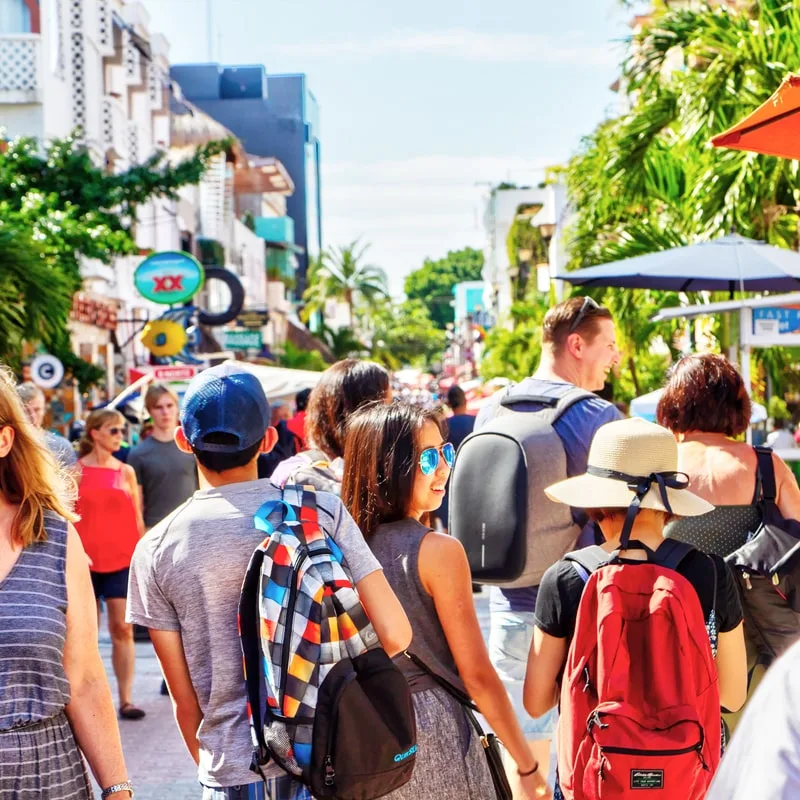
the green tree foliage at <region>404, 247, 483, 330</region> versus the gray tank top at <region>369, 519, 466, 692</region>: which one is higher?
the gray tank top at <region>369, 519, 466, 692</region>

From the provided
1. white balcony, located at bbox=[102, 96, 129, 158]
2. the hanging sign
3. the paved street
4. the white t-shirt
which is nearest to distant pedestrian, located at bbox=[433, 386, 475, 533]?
the paved street

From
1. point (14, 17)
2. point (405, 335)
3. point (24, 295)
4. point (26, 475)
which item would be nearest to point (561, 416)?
point (26, 475)

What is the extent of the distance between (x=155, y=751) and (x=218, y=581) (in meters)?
4.09

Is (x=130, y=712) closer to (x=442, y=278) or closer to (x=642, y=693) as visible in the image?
(x=642, y=693)

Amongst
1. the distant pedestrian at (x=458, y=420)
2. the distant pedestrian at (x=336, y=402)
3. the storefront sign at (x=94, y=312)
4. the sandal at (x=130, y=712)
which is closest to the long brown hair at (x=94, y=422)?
the sandal at (x=130, y=712)

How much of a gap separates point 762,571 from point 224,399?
1.89m

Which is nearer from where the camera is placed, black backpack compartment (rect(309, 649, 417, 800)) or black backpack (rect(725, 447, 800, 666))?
Result: black backpack compartment (rect(309, 649, 417, 800))

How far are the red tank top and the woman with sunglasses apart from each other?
178 inches

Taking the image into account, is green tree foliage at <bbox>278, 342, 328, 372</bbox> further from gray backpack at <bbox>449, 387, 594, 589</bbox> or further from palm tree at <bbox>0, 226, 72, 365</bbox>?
gray backpack at <bbox>449, 387, 594, 589</bbox>

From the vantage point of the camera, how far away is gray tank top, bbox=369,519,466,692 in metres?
3.46

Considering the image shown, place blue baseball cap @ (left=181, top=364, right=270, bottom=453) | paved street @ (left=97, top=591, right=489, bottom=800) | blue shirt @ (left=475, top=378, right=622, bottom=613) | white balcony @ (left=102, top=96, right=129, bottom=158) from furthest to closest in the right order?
1. white balcony @ (left=102, top=96, right=129, bottom=158)
2. paved street @ (left=97, top=591, right=489, bottom=800)
3. blue shirt @ (left=475, top=378, right=622, bottom=613)
4. blue baseball cap @ (left=181, top=364, right=270, bottom=453)

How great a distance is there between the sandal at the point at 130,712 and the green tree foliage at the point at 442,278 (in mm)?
143180

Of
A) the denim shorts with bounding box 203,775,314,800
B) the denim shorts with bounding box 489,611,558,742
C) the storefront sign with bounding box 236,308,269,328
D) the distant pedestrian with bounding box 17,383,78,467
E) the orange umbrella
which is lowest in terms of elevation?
the storefront sign with bounding box 236,308,269,328

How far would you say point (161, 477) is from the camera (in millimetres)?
8930
